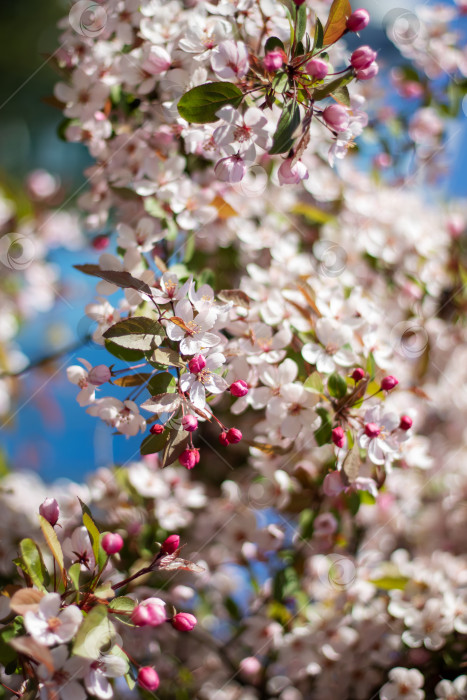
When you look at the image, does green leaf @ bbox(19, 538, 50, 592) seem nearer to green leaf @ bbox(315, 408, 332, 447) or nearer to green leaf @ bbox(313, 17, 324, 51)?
green leaf @ bbox(315, 408, 332, 447)

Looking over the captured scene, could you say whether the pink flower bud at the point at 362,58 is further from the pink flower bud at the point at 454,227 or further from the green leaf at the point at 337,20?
the pink flower bud at the point at 454,227

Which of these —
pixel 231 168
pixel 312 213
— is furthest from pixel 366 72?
pixel 312 213

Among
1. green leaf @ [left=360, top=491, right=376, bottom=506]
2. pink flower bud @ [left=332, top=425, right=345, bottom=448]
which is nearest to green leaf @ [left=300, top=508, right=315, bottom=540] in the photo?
green leaf @ [left=360, top=491, right=376, bottom=506]

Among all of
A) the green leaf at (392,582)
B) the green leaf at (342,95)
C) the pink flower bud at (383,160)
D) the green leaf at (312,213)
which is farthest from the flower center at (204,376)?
the pink flower bud at (383,160)

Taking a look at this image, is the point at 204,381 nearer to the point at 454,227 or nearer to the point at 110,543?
the point at 110,543

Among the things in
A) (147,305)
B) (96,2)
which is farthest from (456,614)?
(96,2)

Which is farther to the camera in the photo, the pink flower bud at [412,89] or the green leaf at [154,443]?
the pink flower bud at [412,89]
